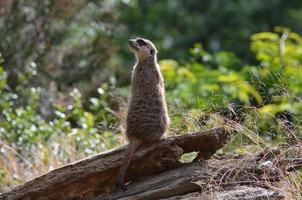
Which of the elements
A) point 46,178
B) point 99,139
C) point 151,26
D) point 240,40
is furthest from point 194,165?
point 151,26

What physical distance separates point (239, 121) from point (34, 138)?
3266mm

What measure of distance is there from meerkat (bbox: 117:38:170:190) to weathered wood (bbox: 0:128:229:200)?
0.08m

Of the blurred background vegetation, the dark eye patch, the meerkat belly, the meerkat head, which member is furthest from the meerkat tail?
the dark eye patch

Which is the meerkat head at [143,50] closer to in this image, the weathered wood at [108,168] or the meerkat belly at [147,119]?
the meerkat belly at [147,119]

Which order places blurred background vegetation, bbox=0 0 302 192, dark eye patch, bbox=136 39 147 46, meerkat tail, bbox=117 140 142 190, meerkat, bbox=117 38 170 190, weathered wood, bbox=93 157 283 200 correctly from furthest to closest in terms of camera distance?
dark eye patch, bbox=136 39 147 46 → blurred background vegetation, bbox=0 0 302 192 → meerkat, bbox=117 38 170 190 → meerkat tail, bbox=117 140 142 190 → weathered wood, bbox=93 157 283 200

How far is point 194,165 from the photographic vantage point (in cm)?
557

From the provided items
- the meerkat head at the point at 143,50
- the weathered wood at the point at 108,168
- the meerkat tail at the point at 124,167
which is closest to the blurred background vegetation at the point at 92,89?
the weathered wood at the point at 108,168

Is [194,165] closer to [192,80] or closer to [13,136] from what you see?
[13,136]

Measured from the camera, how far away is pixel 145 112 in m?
5.65

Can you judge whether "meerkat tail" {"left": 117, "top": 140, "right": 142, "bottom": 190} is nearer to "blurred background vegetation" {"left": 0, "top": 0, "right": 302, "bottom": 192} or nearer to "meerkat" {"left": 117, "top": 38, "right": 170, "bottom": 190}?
"meerkat" {"left": 117, "top": 38, "right": 170, "bottom": 190}

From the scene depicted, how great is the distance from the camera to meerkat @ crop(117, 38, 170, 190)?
556 cm

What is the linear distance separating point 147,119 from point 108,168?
0.42m

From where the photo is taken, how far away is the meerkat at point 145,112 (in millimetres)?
5559

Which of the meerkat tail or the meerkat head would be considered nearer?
the meerkat tail
